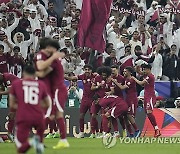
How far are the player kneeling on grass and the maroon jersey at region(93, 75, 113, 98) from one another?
365 millimetres

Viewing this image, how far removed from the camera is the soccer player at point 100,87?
2105cm

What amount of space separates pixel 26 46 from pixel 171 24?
6231mm

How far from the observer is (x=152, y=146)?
57.9 feet

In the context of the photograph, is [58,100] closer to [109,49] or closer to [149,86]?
[149,86]

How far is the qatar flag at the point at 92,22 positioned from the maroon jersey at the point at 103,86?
241 cm

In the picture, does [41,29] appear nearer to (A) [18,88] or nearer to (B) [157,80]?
(B) [157,80]

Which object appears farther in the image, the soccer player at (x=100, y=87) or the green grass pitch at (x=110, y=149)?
the soccer player at (x=100, y=87)

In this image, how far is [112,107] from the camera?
68.5ft

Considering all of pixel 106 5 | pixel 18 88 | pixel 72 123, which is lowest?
pixel 72 123

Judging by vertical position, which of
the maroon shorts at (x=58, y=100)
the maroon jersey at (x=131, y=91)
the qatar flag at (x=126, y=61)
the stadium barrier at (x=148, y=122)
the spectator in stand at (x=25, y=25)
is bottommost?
the stadium barrier at (x=148, y=122)

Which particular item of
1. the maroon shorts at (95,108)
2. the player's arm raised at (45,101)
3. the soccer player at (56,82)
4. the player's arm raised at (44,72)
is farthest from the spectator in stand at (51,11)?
the player's arm raised at (45,101)

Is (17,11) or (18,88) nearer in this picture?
(18,88)

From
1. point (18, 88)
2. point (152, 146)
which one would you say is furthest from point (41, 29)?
point (18, 88)

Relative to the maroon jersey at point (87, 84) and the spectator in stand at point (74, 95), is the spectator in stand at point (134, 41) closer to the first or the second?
the spectator in stand at point (74, 95)
